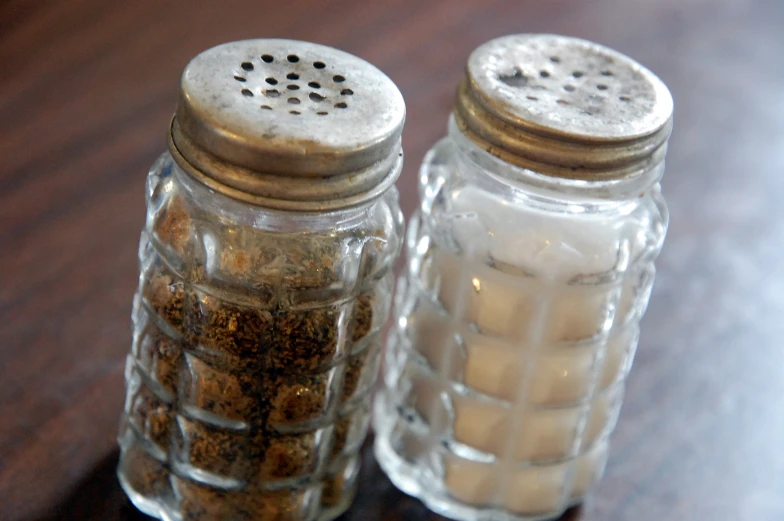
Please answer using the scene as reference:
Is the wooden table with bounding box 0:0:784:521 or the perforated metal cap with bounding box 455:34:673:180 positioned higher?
the perforated metal cap with bounding box 455:34:673:180

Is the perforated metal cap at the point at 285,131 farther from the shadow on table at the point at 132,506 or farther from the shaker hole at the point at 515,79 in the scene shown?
the shadow on table at the point at 132,506

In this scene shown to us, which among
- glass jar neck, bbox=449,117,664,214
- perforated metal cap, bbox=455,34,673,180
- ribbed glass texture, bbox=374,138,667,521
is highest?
perforated metal cap, bbox=455,34,673,180

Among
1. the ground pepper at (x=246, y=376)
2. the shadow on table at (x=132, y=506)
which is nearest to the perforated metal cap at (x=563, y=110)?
the ground pepper at (x=246, y=376)

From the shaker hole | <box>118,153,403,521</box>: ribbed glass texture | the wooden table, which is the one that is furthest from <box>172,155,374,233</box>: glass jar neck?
the wooden table

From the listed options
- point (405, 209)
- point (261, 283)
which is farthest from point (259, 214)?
point (405, 209)

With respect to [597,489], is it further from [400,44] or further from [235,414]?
[400,44]

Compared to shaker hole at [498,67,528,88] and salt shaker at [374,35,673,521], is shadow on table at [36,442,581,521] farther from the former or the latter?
shaker hole at [498,67,528,88]

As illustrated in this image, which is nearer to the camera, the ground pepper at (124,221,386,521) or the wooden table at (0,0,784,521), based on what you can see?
the ground pepper at (124,221,386,521)

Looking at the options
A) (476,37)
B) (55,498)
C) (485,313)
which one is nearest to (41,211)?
(55,498)

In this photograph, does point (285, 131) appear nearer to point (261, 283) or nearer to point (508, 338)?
point (261, 283)
